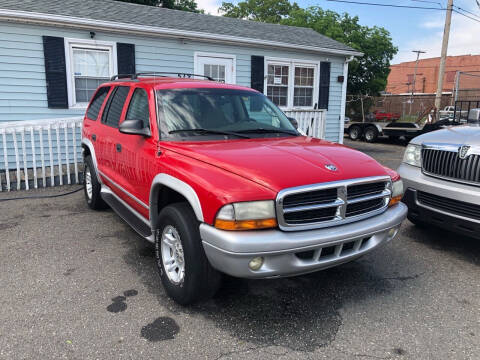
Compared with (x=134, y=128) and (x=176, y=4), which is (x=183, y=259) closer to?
(x=134, y=128)

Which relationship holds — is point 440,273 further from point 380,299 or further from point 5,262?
point 5,262

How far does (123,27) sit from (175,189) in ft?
22.9

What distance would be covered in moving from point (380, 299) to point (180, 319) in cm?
166

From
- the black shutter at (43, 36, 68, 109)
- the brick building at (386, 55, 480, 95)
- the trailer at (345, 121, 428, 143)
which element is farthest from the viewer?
the brick building at (386, 55, 480, 95)

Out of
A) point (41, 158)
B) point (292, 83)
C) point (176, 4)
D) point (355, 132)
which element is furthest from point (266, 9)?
point (41, 158)

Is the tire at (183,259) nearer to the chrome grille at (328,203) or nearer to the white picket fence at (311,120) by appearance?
the chrome grille at (328,203)

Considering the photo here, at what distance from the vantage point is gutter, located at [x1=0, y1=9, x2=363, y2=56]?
7.59 m

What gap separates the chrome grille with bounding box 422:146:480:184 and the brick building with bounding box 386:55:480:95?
52.2 metres

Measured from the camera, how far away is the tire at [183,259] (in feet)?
8.87

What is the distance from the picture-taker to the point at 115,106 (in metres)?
4.57

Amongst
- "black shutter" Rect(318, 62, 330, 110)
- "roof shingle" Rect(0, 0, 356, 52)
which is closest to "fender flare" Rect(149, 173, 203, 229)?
"roof shingle" Rect(0, 0, 356, 52)

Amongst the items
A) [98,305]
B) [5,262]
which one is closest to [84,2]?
[5,262]

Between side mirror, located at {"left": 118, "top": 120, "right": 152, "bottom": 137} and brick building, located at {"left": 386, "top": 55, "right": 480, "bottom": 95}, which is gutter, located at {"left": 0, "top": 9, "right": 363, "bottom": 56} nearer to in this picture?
side mirror, located at {"left": 118, "top": 120, "right": 152, "bottom": 137}

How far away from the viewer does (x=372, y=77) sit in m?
24.8
